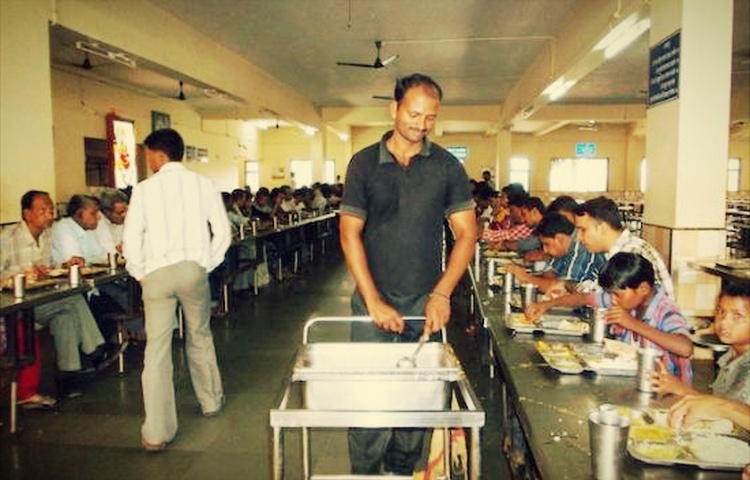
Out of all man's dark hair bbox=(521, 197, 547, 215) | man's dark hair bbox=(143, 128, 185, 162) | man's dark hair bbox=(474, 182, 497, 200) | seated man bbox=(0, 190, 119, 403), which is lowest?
seated man bbox=(0, 190, 119, 403)

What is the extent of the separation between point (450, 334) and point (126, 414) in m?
2.88

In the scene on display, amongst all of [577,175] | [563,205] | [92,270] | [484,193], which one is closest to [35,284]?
[92,270]

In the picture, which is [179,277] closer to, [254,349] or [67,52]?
[254,349]

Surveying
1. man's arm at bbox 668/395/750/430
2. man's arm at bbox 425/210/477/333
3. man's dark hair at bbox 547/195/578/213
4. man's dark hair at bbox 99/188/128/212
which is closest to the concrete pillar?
man's dark hair at bbox 547/195/578/213

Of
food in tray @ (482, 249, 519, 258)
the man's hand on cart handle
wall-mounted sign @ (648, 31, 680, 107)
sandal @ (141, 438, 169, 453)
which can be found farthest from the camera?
food in tray @ (482, 249, 519, 258)

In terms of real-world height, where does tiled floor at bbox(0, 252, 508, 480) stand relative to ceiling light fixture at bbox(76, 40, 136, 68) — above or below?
below

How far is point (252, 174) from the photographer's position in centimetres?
1914

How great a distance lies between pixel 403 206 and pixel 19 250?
322cm

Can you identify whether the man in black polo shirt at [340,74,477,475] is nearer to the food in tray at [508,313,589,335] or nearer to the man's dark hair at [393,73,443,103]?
the man's dark hair at [393,73,443,103]

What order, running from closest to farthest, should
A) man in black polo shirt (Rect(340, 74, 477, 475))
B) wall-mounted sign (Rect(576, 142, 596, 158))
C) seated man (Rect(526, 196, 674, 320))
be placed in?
man in black polo shirt (Rect(340, 74, 477, 475))
seated man (Rect(526, 196, 674, 320))
wall-mounted sign (Rect(576, 142, 596, 158))

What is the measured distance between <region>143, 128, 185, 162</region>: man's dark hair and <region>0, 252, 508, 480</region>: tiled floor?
1.41 metres

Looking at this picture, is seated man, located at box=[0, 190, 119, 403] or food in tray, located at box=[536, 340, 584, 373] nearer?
food in tray, located at box=[536, 340, 584, 373]

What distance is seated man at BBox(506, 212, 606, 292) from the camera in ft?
12.0

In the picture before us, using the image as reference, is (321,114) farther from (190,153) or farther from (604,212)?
(604,212)
